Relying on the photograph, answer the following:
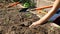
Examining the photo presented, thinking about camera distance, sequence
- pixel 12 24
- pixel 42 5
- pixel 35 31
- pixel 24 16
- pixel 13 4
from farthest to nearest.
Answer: pixel 13 4, pixel 42 5, pixel 24 16, pixel 12 24, pixel 35 31

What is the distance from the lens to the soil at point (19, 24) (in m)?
4.09

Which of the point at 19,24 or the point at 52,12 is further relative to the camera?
the point at 19,24

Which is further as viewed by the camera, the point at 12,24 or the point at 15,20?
the point at 15,20

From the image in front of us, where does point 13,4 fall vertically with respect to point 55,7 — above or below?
below

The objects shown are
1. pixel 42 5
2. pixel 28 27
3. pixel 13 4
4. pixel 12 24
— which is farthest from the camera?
pixel 13 4

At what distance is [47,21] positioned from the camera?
450 centimetres

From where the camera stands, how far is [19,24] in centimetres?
460

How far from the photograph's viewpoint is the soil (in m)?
4.09

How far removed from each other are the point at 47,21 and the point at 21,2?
273cm

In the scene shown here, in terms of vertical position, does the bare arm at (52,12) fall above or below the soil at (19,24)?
above

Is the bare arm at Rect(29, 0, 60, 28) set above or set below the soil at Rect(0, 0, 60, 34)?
above

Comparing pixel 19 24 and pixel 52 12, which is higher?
pixel 52 12

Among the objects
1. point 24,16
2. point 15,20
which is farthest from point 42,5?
point 15,20

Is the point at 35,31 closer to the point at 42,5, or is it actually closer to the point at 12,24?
the point at 12,24
